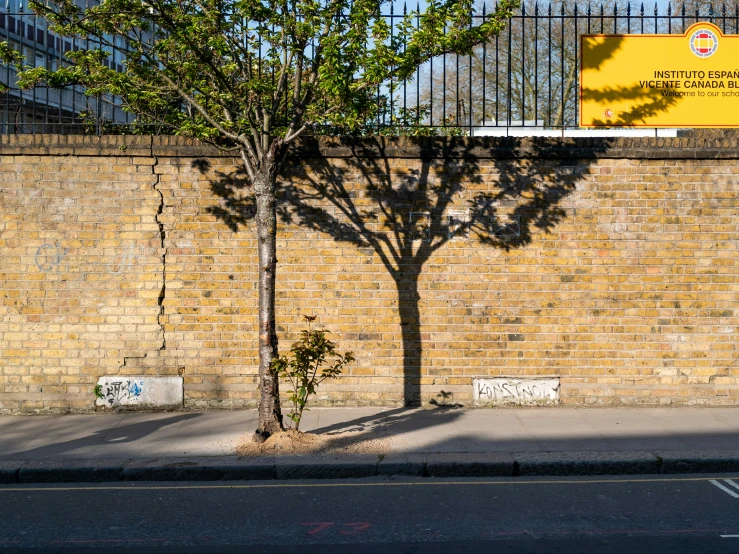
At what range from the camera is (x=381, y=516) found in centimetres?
675

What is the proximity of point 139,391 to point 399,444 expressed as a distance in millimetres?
3678

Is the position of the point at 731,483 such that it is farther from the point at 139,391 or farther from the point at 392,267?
the point at 139,391

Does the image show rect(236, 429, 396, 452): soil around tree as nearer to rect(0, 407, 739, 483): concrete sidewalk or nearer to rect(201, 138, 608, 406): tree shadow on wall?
rect(0, 407, 739, 483): concrete sidewalk

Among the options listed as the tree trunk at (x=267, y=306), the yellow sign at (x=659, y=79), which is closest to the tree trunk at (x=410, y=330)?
the tree trunk at (x=267, y=306)

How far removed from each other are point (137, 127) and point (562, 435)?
6.65 metres

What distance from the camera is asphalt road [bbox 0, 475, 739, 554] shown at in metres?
6.02

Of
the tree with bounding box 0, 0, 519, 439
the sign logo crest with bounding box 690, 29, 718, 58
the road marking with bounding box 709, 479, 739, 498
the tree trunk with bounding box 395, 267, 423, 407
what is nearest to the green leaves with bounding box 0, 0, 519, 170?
the tree with bounding box 0, 0, 519, 439

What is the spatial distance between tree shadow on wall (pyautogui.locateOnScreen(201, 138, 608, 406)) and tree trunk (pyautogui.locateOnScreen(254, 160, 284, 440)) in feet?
5.88

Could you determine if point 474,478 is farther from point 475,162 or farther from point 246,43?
point 246,43

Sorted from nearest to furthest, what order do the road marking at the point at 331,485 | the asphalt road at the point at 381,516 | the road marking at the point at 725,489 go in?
the asphalt road at the point at 381,516 < the road marking at the point at 725,489 < the road marking at the point at 331,485

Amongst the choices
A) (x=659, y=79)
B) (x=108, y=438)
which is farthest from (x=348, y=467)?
(x=659, y=79)

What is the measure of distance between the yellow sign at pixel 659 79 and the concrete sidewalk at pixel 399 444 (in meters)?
3.85

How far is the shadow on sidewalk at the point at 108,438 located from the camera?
8633 mm

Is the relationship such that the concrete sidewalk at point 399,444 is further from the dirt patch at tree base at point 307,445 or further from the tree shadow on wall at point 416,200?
the tree shadow on wall at point 416,200
